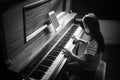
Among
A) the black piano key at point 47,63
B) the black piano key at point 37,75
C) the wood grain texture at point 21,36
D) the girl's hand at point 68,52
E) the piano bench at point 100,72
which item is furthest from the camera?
the girl's hand at point 68,52

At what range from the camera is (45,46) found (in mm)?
2324

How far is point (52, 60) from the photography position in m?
2.29

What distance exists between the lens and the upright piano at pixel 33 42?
176cm

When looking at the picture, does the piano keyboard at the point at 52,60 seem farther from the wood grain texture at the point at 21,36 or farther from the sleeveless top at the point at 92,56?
the sleeveless top at the point at 92,56

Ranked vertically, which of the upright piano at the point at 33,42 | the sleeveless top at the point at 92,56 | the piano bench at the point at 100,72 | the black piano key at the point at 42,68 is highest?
the upright piano at the point at 33,42

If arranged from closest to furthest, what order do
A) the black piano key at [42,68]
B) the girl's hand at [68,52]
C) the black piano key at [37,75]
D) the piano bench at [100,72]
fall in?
1. the black piano key at [37,75]
2. the black piano key at [42,68]
3. the piano bench at [100,72]
4. the girl's hand at [68,52]

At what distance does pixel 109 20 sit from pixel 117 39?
67 cm

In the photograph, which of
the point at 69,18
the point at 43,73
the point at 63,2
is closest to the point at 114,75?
the point at 69,18

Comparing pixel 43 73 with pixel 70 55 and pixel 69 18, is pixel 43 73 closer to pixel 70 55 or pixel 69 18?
pixel 70 55

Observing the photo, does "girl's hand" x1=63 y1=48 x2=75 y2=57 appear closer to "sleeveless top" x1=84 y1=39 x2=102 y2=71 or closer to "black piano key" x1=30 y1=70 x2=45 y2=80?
"sleeveless top" x1=84 y1=39 x2=102 y2=71

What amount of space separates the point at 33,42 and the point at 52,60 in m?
0.35

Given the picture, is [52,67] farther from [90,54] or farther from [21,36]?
[90,54]

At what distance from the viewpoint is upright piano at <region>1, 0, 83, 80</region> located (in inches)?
69.3

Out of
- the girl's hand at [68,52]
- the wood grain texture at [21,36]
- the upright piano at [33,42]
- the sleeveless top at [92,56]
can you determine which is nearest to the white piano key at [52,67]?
the upright piano at [33,42]
